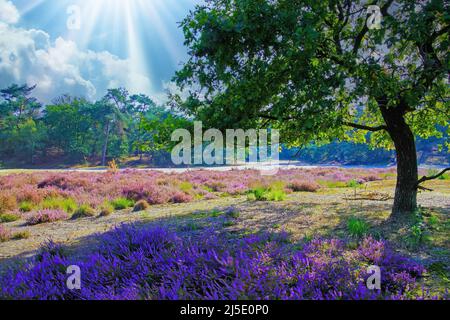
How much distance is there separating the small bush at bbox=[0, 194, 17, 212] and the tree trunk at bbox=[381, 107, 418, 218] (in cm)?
1355

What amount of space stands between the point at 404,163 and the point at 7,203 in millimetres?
14136

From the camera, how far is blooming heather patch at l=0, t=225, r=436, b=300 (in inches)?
108

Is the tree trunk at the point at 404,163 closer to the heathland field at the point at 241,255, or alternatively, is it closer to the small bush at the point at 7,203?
the heathland field at the point at 241,255

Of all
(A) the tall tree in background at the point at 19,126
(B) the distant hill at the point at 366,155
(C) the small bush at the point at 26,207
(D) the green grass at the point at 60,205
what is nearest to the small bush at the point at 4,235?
(D) the green grass at the point at 60,205

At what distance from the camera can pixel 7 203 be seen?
38.5 feet

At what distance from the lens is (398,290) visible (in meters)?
2.98

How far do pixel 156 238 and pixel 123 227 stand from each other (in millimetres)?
990

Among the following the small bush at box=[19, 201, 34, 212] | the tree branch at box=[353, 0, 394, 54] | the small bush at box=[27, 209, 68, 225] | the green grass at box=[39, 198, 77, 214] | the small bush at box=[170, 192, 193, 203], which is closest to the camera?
the tree branch at box=[353, 0, 394, 54]

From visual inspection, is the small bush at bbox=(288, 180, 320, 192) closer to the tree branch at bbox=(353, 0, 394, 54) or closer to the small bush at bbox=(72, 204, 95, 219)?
the tree branch at bbox=(353, 0, 394, 54)

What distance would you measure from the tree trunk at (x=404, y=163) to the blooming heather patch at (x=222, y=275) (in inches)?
152

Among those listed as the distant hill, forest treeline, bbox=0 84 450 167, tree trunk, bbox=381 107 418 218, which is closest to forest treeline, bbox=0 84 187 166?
forest treeline, bbox=0 84 450 167
